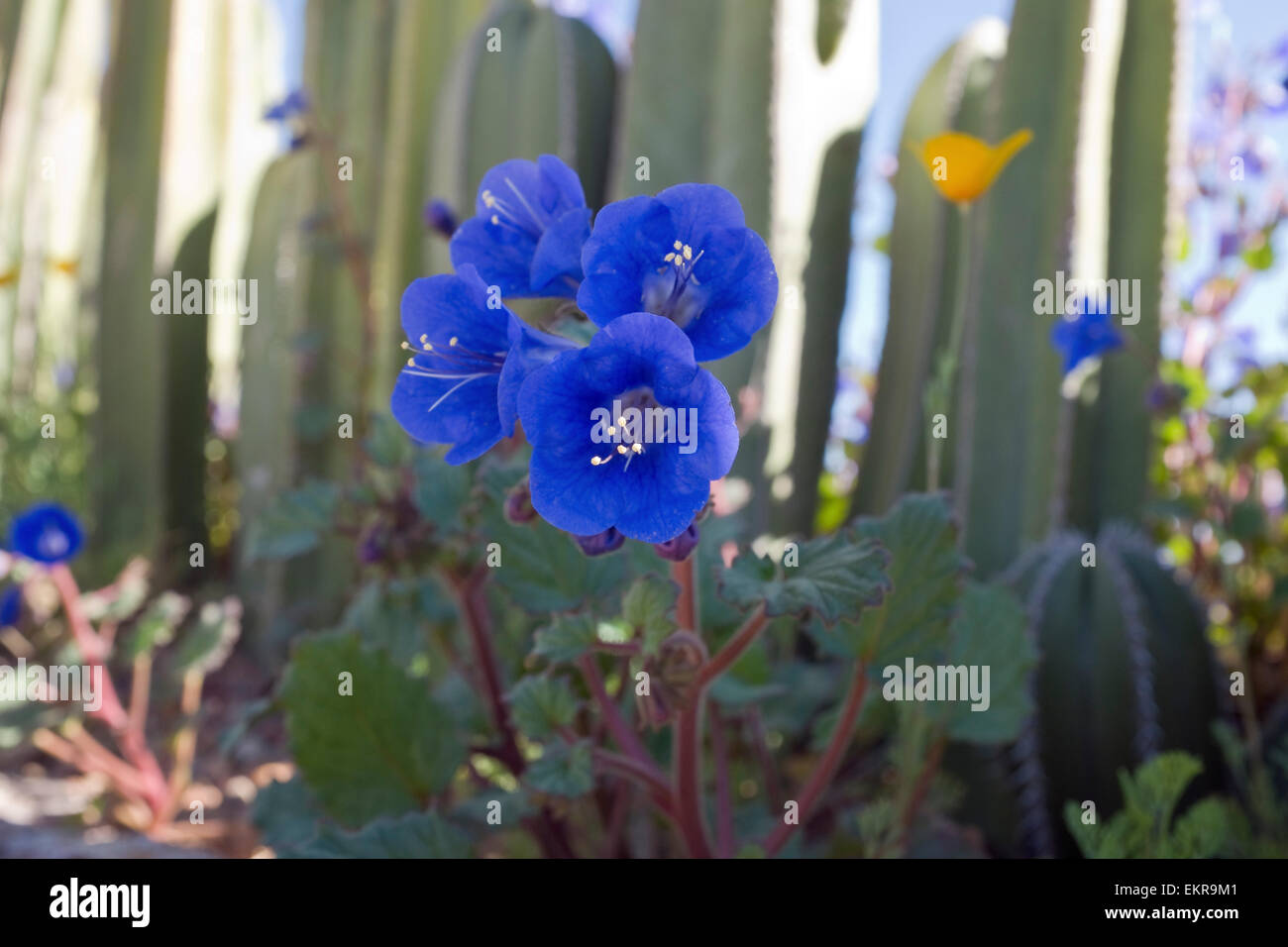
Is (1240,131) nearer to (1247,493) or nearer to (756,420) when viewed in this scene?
(1247,493)

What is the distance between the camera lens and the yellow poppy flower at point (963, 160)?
1.00 m

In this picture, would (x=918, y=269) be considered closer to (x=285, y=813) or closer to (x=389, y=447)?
(x=389, y=447)

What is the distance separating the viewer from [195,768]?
1.83 meters

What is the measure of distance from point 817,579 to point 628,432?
0.19 metres

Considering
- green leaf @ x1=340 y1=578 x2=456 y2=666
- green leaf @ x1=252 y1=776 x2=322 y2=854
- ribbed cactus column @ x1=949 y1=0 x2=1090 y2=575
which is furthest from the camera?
ribbed cactus column @ x1=949 y1=0 x2=1090 y2=575

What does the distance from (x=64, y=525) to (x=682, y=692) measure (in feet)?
4.45

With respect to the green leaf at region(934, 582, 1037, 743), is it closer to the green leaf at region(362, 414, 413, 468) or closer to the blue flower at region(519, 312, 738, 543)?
the blue flower at region(519, 312, 738, 543)

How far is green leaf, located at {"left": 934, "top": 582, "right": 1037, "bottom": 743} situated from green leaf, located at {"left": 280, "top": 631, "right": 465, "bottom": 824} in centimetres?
55

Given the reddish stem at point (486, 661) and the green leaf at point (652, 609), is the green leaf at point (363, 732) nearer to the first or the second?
the reddish stem at point (486, 661)

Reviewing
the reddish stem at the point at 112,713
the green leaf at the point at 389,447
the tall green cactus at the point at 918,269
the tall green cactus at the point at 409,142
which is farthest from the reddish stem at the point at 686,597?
the tall green cactus at the point at 409,142

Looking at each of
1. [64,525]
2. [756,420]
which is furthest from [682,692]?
[64,525]

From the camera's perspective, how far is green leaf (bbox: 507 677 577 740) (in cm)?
77

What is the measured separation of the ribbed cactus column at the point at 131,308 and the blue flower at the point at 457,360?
2081mm

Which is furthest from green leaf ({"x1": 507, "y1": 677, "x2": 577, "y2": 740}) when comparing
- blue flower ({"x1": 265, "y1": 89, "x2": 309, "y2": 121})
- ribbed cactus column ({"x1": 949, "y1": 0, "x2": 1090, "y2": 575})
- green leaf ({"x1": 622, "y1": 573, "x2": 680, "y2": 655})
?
blue flower ({"x1": 265, "y1": 89, "x2": 309, "y2": 121})
